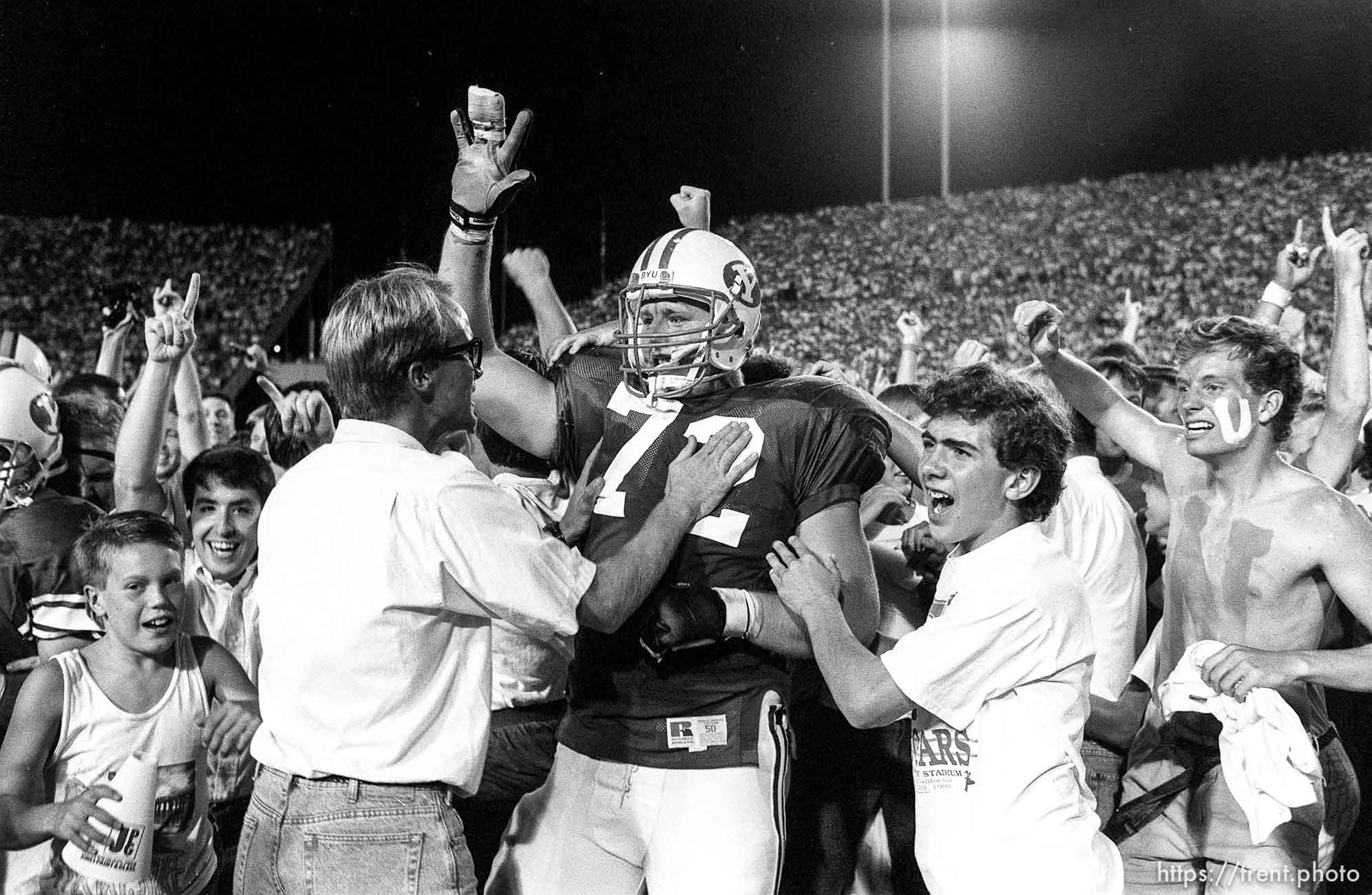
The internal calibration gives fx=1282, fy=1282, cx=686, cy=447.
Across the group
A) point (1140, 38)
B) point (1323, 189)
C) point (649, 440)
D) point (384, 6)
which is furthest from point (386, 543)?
point (1140, 38)

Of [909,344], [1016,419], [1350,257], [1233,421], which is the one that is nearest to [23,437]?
[1016,419]

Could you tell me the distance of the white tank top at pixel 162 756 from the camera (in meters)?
2.91

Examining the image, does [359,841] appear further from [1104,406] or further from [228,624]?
[1104,406]

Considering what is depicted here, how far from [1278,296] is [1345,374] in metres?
1.36

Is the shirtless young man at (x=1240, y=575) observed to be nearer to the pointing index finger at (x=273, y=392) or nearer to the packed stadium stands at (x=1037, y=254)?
the pointing index finger at (x=273, y=392)

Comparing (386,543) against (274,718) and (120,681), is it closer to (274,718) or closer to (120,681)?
(274,718)

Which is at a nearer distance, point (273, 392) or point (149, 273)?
point (273, 392)

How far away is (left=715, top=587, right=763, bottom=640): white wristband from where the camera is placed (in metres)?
2.46

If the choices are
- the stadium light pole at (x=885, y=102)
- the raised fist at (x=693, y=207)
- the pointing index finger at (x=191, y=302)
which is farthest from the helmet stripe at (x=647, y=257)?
the stadium light pole at (x=885, y=102)

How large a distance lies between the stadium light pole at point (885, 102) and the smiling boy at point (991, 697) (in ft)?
50.8

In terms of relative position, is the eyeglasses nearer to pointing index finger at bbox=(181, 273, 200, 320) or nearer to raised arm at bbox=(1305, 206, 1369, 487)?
pointing index finger at bbox=(181, 273, 200, 320)

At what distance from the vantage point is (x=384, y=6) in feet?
38.3

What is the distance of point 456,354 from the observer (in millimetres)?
2383

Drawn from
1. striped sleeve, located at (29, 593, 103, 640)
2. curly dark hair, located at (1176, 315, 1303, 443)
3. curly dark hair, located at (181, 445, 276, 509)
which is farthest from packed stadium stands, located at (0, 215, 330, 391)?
curly dark hair, located at (1176, 315, 1303, 443)
